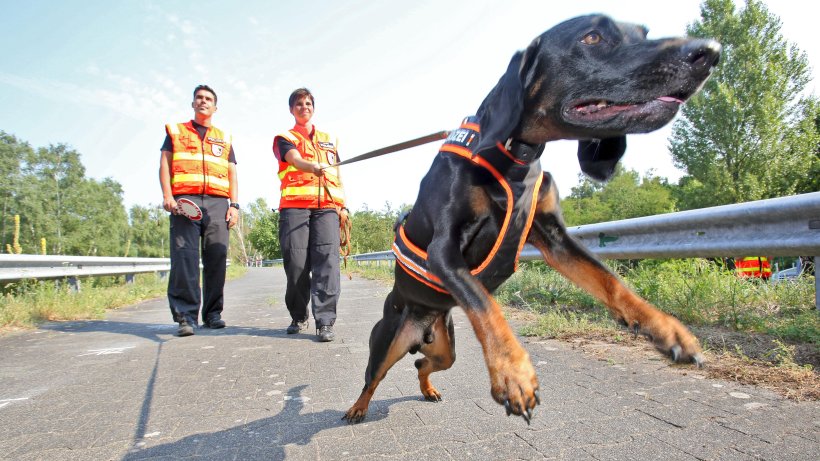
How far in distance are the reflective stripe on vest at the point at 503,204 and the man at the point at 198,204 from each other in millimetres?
3987

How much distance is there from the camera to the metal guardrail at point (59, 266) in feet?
19.6

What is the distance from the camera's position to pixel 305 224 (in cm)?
517

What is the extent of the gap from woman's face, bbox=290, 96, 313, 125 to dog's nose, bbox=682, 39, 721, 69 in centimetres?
440

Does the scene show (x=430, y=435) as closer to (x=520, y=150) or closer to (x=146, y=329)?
(x=520, y=150)

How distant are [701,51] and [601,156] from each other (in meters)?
0.62

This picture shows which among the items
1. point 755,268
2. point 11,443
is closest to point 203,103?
point 11,443

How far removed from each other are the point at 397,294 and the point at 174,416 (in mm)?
1365

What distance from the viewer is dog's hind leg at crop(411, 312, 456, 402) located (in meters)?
2.60

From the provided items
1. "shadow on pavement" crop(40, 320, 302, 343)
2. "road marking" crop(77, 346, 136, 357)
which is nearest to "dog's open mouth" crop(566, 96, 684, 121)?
"shadow on pavement" crop(40, 320, 302, 343)

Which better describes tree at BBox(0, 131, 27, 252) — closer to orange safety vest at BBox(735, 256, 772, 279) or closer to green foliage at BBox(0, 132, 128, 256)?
green foliage at BBox(0, 132, 128, 256)

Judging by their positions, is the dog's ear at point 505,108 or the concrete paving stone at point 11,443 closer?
the dog's ear at point 505,108

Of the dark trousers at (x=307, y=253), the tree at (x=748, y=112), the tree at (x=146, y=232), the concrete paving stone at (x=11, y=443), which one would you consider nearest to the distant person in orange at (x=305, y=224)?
the dark trousers at (x=307, y=253)

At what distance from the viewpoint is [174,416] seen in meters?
2.57

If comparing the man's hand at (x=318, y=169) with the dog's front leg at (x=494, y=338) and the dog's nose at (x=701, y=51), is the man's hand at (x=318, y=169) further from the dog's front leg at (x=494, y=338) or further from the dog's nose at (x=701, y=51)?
the dog's nose at (x=701, y=51)
